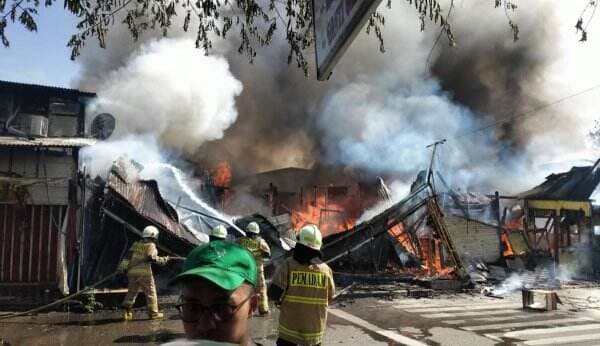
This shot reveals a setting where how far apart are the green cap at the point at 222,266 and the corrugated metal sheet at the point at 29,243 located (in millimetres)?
9528

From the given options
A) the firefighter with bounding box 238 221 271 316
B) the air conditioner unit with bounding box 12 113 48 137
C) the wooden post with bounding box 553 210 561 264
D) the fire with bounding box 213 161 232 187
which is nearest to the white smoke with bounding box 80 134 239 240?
the air conditioner unit with bounding box 12 113 48 137

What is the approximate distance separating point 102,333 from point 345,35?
669cm

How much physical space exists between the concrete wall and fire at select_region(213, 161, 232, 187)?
1280cm

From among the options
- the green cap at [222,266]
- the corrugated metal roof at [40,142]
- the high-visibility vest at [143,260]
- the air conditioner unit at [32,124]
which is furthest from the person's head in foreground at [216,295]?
the air conditioner unit at [32,124]

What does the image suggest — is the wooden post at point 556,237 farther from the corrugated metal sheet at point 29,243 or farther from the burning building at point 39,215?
the corrugated metal sheet at point 29,243

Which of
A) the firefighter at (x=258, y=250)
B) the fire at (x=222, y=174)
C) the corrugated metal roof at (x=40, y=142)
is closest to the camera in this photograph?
the firefighter at (x=258, y=250)

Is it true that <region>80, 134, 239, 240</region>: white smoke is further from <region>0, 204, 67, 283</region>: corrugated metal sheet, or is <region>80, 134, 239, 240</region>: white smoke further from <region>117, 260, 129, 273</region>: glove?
<region>117, 260, 129, 273</region>: glove

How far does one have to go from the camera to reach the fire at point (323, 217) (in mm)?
18453

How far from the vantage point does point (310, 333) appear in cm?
379

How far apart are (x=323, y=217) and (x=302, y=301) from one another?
15.7 m

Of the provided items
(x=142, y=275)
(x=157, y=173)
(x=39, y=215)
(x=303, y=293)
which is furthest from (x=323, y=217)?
(x=303, y=293)

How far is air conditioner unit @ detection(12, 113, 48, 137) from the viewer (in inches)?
426

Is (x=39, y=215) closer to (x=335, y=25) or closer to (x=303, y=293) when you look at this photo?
(x=303, y=293)

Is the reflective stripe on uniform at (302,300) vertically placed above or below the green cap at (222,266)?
below
